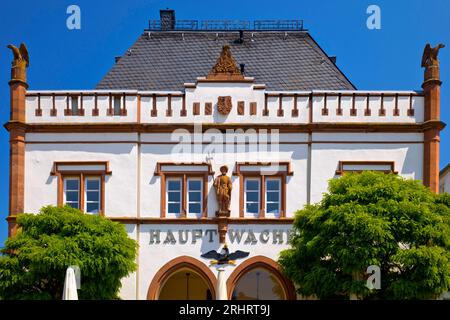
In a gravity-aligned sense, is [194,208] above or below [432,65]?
below

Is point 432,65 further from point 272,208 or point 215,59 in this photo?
point 215,59

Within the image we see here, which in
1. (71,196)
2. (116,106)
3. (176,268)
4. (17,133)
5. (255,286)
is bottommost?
(255,286)

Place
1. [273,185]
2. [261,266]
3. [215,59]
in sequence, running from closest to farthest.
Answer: [261,266] < [273,185] < [215,59]

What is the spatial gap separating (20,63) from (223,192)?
10586 mm

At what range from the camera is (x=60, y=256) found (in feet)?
87.4

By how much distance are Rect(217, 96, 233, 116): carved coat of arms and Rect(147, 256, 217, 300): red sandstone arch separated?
6.42 meters

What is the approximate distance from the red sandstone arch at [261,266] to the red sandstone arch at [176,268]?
0.74 metres

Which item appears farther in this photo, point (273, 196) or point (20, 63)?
point (20, 63)

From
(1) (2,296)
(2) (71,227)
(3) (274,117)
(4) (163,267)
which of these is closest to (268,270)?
(4) (163,267)

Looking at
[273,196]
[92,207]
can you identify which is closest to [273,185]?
[273,196]

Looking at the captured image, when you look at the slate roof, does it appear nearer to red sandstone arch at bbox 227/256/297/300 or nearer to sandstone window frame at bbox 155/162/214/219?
sandstone window frame at bbox 155/162/214/219

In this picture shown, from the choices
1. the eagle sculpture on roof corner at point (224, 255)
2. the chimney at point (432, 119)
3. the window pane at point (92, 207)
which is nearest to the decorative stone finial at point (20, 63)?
the window pane at point (92, 207)

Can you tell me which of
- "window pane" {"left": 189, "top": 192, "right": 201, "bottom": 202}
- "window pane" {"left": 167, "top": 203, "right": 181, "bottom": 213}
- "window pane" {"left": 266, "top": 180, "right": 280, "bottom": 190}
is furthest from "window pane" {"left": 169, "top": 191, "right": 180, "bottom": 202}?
"window pane" {"left": 266, "top": 180, "right": 280, "bottom": 190}

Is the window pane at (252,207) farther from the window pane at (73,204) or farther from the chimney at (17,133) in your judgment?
the chimney at (17,133)
